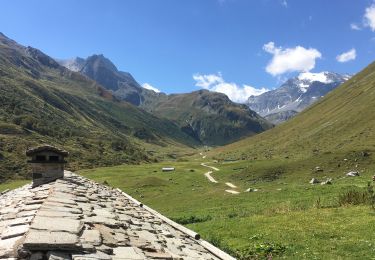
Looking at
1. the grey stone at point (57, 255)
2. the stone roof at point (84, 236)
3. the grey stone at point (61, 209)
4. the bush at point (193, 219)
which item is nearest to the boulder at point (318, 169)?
the bush at point (193, 219)

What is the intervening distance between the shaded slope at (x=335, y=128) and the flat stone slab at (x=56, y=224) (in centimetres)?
5783

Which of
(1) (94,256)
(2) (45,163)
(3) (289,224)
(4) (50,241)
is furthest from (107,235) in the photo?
(3) (289,224)

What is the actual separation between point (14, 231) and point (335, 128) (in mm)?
114061

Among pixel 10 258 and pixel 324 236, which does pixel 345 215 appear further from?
pixel 10 258

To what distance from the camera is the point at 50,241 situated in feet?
24.8

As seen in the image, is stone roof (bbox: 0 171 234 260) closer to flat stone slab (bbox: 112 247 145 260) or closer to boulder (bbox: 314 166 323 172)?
flat stone slab (bbox: 112 247 145 260)

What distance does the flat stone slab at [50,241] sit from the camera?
288 inches

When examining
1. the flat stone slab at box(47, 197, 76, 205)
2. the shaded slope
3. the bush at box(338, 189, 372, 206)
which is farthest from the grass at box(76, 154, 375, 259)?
the shaded slope

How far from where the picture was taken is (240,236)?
829 inches

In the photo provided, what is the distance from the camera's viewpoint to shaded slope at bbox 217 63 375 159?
310ft

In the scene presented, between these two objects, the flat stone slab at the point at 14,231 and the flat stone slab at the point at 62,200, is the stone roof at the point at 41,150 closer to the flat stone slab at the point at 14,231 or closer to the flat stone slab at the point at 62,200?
the flat stone slab at the point at 62,200

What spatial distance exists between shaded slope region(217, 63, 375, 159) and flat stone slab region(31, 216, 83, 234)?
2277 inches

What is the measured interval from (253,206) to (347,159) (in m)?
32.3

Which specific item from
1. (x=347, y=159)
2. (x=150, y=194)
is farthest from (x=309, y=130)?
(x=150, y=194)
